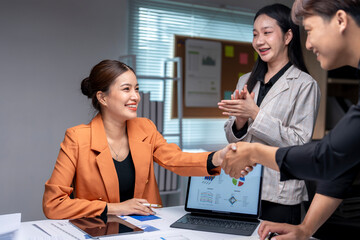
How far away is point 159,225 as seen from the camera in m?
1.57

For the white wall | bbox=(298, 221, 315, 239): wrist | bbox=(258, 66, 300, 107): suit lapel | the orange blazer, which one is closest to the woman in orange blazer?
the orange blazer

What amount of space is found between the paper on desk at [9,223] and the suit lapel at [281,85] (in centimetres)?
118

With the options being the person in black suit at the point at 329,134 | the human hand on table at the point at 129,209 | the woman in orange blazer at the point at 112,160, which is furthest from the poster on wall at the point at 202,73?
the person in black suit at the point at 329,134

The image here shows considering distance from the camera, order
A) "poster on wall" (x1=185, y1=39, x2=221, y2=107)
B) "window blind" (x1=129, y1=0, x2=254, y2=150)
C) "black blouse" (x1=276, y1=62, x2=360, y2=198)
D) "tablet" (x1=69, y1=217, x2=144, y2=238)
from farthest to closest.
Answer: "poster on wall" (x1=185, y1=39, x2=221, y2=107) → "window blind" (x1=129, y1=0, x2=254, y2=150) → "tablet" (x1=69, y1=217, x2=144, y2=238) → "black blouse" (x1=276, y1=62, x2=360, y2=198)

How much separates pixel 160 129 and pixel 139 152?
150cm

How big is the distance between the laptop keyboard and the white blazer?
26 centimetres

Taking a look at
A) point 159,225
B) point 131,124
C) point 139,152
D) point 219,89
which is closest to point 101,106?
point 131,124

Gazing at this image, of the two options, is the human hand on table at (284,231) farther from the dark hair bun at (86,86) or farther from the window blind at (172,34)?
the window blind at (172,34)

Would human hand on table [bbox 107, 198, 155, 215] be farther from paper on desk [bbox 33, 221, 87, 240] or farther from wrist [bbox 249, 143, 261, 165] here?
wrist [bbox 249, 143, 261, 165]

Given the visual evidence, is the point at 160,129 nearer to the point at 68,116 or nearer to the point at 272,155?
the point at 68,116

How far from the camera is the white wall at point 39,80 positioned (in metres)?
3.21

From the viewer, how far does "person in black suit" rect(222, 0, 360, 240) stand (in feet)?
3.58

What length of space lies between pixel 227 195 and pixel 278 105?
50cm

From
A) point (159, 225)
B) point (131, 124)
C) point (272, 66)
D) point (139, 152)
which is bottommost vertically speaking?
point (159, 225)
